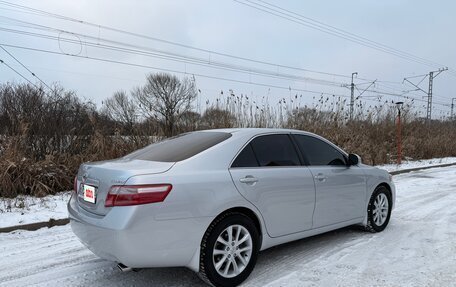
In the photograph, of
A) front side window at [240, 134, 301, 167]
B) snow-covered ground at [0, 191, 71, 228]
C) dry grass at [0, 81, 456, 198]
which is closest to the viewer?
front side window at [240, 134, 301, 167]

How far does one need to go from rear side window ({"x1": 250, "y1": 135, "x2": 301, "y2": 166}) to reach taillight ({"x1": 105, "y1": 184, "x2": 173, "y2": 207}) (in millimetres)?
1268

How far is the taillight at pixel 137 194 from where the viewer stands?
3199 millimetres

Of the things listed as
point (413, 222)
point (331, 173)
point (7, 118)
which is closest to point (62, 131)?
point (7, 118)

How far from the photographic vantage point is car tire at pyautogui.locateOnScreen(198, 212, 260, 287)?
3.52 meters

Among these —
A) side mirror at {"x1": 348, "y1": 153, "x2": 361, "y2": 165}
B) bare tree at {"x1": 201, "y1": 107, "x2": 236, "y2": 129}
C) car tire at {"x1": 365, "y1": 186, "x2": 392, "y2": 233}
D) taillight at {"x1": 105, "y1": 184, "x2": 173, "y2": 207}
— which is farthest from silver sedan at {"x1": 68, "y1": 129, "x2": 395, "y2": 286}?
bare tree at {"x1": 201, "y1": 107, "x2": 236, "y2": 129}

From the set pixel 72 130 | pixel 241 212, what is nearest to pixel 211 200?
pixel 241 212

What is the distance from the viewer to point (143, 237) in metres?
3.17

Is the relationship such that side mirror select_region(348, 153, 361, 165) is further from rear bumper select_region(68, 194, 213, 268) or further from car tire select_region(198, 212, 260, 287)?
rear bumper select_region(68, 194, 213, 268)

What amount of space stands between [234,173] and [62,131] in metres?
6.43

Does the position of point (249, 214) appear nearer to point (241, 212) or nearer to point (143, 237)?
point (241, 212)

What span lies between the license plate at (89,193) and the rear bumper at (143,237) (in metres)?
0.17

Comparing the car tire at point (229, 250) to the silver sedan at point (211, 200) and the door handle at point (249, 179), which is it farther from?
the door handle at point (249, 179)

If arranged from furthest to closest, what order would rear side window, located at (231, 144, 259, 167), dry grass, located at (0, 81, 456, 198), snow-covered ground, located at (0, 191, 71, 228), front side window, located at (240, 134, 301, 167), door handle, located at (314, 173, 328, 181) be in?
dry grass, located at (0, 81, 456, 198) → snow-covered ground, located at (0, 191, 71, 228) → door handle, located at (314, 173, 328, 181) → front side window, located at (240, 134, 301, 167) → rear side window, located at (231, 144, 259, 167)

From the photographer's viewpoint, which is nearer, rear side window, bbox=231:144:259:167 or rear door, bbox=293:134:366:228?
rear side window, bbox=231:144:259:167
